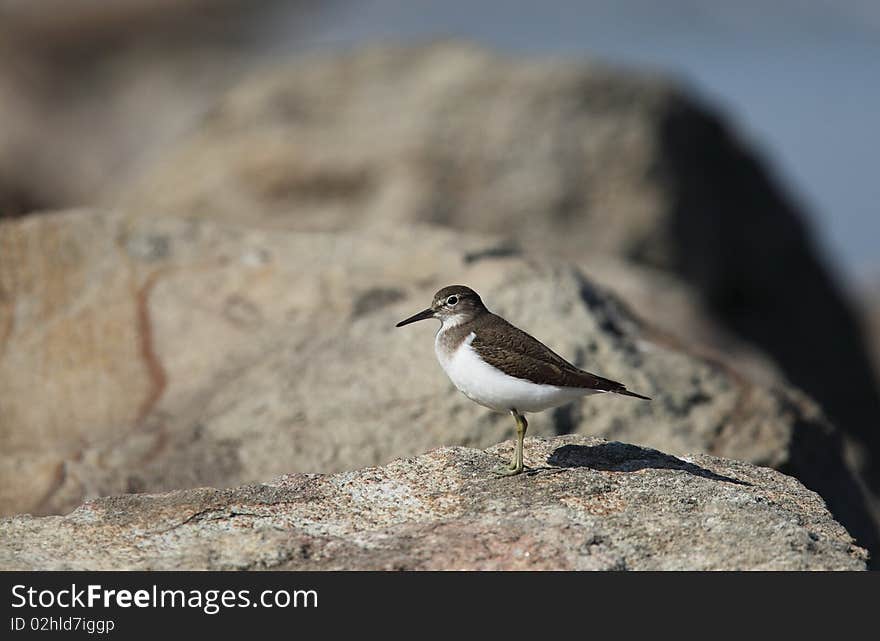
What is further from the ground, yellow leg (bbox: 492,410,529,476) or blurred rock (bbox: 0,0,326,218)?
blurred rock (bbox: 0,0,326,218)

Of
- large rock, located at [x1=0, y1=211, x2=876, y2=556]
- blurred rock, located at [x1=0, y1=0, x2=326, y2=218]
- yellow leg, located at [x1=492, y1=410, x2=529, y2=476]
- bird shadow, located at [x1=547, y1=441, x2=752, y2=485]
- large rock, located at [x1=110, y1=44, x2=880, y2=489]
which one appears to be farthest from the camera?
blurred rock, located at [x1=0, y1=0, x2=326, y2=218]

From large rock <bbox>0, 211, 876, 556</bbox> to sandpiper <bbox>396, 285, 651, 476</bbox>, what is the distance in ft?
5.10

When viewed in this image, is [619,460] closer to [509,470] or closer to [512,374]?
[509,470]

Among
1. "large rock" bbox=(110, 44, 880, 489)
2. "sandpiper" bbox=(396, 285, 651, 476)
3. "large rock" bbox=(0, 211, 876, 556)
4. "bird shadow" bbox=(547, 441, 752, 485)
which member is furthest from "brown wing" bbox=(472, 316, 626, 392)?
"large rock" bbox=(110, 44, 880, 489)

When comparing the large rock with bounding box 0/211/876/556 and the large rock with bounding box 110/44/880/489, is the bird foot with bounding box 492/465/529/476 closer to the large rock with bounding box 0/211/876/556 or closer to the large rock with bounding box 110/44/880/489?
the large rock with bounding box 0/211/876/556

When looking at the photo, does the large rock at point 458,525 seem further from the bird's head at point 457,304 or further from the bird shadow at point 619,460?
the bird's head at point 457,304

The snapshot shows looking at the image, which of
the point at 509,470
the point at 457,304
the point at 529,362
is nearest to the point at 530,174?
the point at 457,304

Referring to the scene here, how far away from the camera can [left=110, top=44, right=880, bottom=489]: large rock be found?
1767 centimetres

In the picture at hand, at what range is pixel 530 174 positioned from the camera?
58.6 feet

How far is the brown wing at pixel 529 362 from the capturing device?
6.95 meters

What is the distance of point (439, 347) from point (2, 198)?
270 inches

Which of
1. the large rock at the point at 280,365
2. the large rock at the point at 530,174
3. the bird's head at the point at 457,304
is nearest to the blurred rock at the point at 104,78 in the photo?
the large rock at the point at 530,174

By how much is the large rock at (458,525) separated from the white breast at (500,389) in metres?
0.40

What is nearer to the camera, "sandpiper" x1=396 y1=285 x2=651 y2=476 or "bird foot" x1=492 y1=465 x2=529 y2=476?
"bird foot" x1=492 y1=465 x2=529 y2=476
